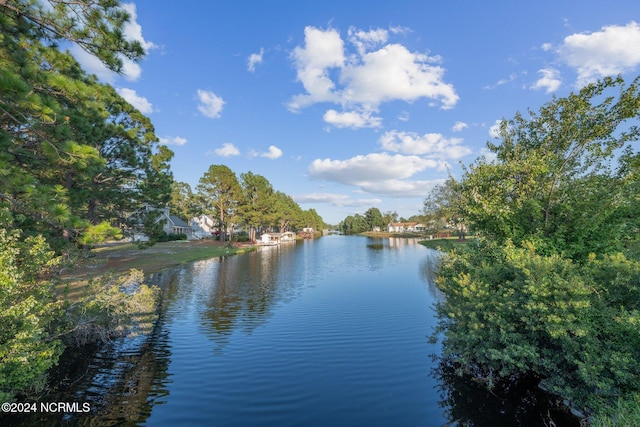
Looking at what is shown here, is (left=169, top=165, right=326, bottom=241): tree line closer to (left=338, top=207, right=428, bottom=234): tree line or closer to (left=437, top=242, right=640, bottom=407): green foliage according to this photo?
(left=437, top=242, right=640, bottom=407): green foliage

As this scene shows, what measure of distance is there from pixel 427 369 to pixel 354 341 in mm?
3422

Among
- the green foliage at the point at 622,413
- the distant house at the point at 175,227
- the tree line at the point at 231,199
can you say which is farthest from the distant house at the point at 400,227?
the green foliage at the point at 622,413

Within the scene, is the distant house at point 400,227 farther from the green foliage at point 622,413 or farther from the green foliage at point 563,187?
the green foliage at point 622,413

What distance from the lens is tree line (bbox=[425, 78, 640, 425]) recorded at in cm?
685

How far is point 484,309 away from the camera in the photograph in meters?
8.93

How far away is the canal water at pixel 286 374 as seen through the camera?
8.16 m

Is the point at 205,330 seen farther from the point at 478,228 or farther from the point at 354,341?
the point at 478,228

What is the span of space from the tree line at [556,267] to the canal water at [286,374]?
4.35ft

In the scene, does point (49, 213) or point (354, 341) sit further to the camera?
point (354, 341)

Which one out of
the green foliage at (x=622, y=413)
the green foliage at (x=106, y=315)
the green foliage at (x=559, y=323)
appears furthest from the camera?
the green foliage at (x=106, y=315)

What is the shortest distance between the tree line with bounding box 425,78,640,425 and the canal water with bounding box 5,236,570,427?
1.33 metres

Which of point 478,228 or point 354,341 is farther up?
point 478,228

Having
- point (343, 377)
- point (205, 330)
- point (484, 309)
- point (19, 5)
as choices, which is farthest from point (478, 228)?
point (19, 5)

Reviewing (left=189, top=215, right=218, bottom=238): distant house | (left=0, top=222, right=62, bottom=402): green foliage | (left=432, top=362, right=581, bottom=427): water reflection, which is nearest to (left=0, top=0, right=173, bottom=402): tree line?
(left=0, top=222, right=62, bottom=402): green foliage
